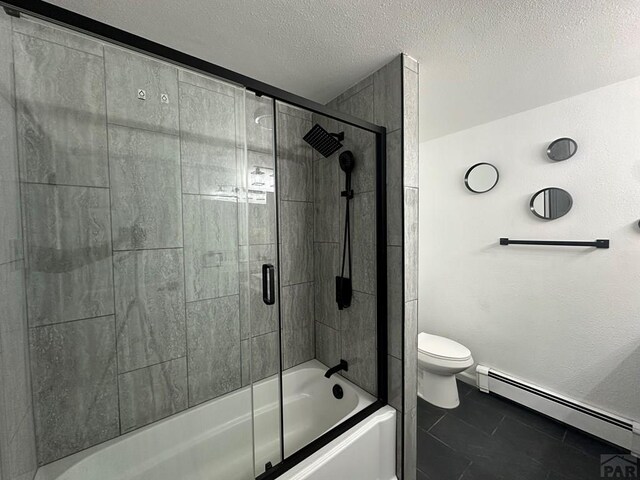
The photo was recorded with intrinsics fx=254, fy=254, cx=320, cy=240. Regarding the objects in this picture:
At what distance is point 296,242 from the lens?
6.12 ft

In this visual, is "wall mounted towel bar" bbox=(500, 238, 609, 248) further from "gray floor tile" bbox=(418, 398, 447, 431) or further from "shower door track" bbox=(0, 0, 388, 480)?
"gray floor tile" bbox=(418, 398, 447, 431)

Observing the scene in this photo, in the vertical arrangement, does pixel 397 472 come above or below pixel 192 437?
below

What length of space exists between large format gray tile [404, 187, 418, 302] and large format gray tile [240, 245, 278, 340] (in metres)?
0.71

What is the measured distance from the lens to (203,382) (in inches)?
54.9

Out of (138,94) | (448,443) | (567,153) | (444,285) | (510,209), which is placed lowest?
(448,443)

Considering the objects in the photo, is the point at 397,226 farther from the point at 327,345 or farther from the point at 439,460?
the point at 439,460

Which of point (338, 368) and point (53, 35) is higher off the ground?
point (53, 35)

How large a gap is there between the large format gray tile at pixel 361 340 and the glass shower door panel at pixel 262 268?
0.54 meters

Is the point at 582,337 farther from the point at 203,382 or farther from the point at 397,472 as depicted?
the point at 203,382

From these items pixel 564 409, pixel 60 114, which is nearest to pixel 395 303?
pixel 564 409

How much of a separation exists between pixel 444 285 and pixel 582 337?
0.99m

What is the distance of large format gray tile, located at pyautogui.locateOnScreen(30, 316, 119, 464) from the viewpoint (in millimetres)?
1040

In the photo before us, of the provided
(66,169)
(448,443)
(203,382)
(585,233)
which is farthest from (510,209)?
(66,169)

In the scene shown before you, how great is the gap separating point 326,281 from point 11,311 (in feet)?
4.81
